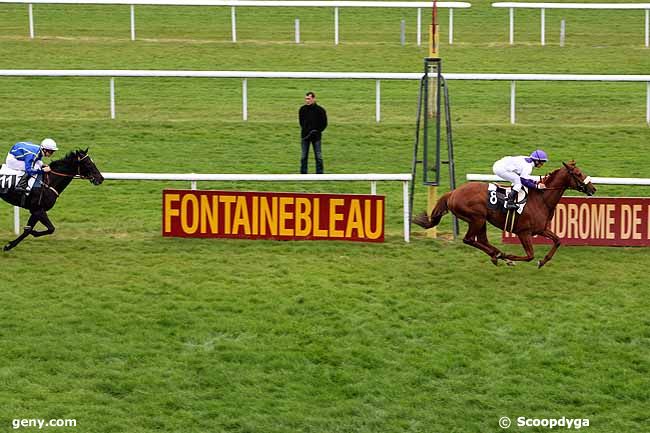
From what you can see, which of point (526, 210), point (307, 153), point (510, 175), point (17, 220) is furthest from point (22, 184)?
point (526, 210)

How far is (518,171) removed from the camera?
1366cm

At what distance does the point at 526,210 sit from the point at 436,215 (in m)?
0.99

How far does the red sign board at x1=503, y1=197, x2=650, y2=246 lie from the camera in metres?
14.5

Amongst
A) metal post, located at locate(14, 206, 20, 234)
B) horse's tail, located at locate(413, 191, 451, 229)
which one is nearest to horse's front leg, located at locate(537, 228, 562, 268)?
horse's tail, located at locate(413, 191, 451, 229)

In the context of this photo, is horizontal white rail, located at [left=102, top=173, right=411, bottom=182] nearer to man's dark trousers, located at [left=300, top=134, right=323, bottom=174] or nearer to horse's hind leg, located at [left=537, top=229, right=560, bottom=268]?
horse's hind leg, located at [left=537, top=229, right=560, bottom=268]

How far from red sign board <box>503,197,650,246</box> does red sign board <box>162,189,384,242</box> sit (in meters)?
1.97

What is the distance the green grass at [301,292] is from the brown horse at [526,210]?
0.91ft

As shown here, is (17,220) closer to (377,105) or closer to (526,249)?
(526,249)

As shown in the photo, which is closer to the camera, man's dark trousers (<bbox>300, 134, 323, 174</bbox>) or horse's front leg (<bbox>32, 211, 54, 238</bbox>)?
horse's front leg (<bbox>32, 211, 54, 238</bbox>)

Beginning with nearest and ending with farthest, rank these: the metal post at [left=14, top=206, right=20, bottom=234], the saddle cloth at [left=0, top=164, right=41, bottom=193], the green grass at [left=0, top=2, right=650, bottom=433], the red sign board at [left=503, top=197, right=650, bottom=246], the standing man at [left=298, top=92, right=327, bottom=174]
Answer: the green grass at [left=0, top=2, right=650, bottom=433] < the saddle cloth at [left=0, top=164, right=41, bottom=193] < the red sign board at [left=503, top=197, right=650, bottom=246] < the metal post at [left=14, top=206, right=20, bottom=234] < the standing man at [left=298, top=92, right=327, bottom=174]

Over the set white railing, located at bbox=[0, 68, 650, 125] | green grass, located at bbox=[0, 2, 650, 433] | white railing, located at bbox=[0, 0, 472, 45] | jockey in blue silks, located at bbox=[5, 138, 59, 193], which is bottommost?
green grass, located at bbox=[0, 2, 650, 433]

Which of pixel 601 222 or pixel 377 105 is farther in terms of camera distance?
pixel 377 105

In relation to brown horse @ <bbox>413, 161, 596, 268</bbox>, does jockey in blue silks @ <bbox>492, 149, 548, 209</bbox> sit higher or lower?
higher

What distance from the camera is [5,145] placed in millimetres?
18531
